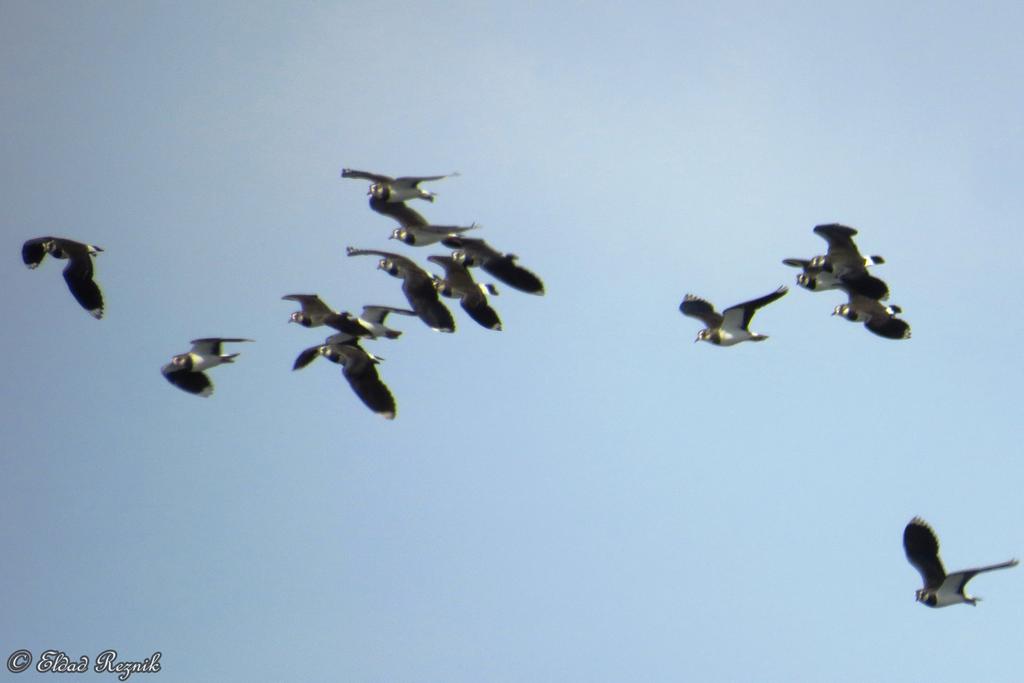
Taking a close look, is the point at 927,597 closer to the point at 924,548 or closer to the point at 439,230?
the point at 924,548

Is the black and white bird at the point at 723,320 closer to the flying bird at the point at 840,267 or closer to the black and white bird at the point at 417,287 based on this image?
the flying bird at the point at 840,267

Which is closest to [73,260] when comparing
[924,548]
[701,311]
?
[701,311]

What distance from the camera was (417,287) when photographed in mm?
41844

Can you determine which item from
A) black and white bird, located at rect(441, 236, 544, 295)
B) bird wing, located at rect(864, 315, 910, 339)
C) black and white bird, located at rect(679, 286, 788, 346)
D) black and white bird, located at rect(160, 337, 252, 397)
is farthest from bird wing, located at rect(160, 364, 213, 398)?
bird wing, located at rect(864, 315, 910, 339)

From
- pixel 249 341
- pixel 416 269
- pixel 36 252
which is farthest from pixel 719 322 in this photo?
pixel 36 252

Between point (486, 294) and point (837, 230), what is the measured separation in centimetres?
818

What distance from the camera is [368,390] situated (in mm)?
39281

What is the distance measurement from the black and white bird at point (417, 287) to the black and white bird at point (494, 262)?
3.11 feet

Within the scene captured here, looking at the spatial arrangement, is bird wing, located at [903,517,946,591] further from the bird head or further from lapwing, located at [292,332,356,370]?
lapwing, located at [292,332,356,370]

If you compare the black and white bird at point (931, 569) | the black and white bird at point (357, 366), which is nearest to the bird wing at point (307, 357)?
the black and white bird at point (357, 366)

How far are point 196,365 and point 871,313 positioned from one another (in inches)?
617

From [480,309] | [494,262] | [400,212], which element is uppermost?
[400,212]

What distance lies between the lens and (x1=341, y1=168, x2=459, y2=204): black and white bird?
135ft

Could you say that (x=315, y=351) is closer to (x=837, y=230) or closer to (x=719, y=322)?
(x=719, y=322)
